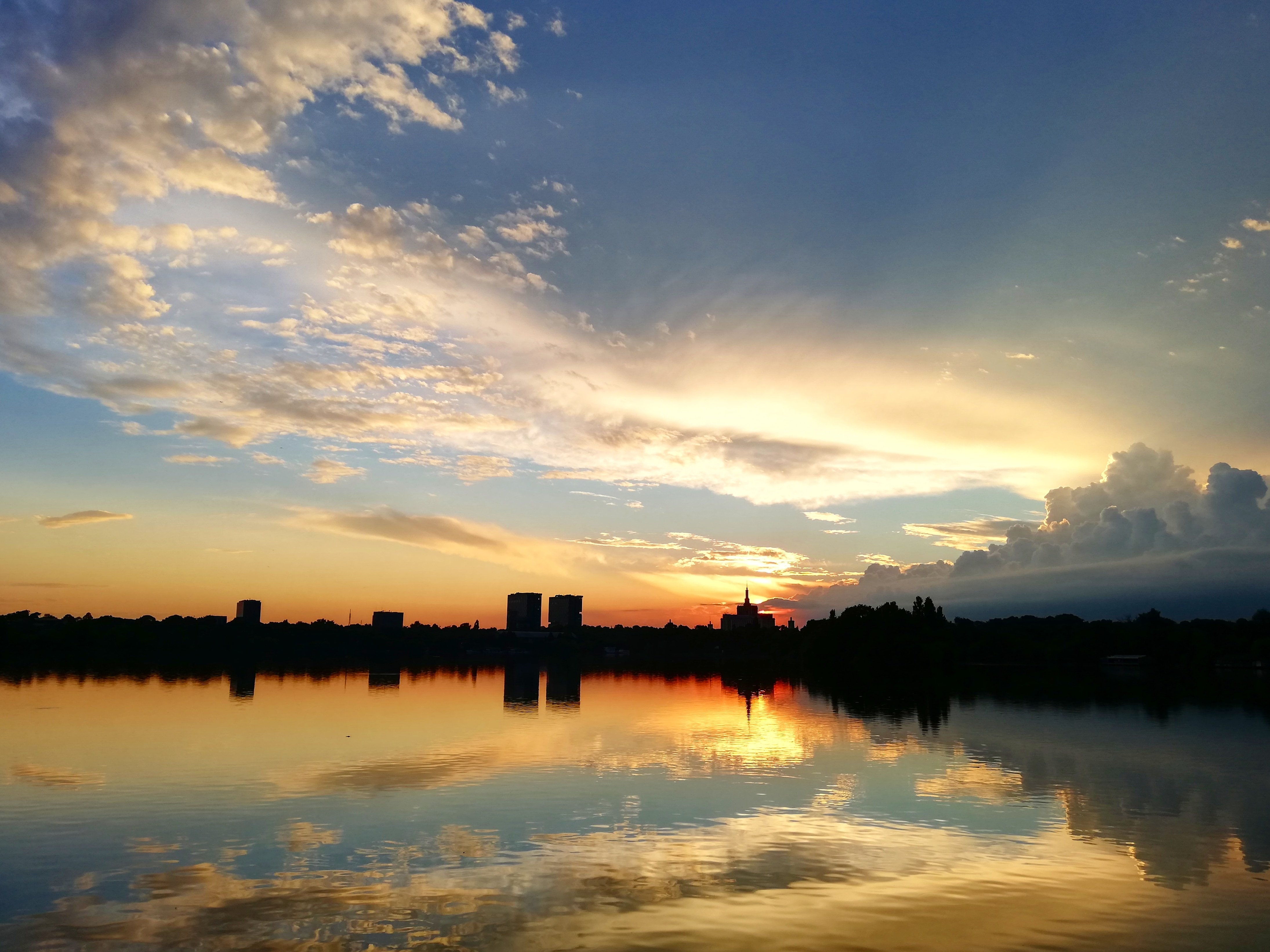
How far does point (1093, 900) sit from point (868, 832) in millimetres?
10477

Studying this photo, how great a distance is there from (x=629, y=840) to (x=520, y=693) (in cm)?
9678

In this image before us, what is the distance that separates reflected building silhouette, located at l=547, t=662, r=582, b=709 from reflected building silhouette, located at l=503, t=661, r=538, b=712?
2.18 metres

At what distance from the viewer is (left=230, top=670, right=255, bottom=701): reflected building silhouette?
110 metres

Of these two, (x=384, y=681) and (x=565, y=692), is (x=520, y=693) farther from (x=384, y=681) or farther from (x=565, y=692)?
(x=384, y=681)

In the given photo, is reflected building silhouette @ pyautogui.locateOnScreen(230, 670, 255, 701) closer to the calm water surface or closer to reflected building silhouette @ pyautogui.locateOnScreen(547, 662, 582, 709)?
the calm water surface

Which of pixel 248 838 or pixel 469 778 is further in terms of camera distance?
pixel 469 778

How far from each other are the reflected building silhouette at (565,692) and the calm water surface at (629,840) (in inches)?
1298

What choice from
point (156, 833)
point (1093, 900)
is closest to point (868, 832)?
point (1093, 900)

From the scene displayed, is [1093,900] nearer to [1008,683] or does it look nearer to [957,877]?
[957,877]

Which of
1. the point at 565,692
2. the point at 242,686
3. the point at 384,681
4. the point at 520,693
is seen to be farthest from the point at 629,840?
the point at 384,681

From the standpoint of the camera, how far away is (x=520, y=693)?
5089 inches

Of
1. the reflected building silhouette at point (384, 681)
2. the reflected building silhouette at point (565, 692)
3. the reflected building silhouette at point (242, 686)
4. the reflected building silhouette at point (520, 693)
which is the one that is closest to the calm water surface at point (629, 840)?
the reflected building silhouette at point (520, 693)

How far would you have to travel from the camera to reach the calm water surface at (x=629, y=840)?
995 inches

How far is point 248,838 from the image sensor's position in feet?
116
